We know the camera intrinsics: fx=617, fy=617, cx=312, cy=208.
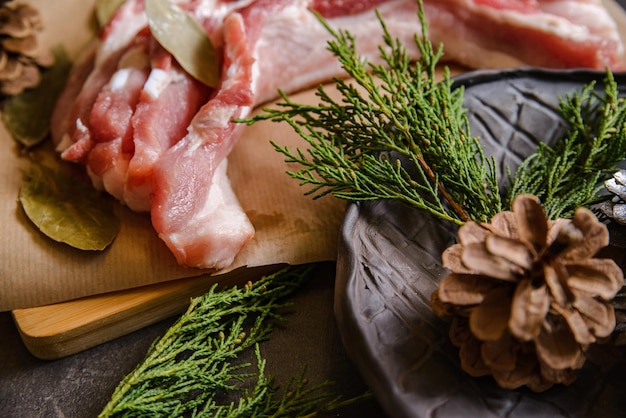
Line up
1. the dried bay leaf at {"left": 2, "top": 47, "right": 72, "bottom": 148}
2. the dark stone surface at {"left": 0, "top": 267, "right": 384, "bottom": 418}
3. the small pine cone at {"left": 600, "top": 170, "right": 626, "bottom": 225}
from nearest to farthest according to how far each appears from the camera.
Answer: the small pine cone at {"left": 600, "top": 170, "right": 626, "bottom": 225} < the dark stone surface at {"left": 0, "top": 267, "right": 384, "bottom": 418} < the dried bay leaf at {"left": 2, "top": 47, "right": 72, "bottom": 148}

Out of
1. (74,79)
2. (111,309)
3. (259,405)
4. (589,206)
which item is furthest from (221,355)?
(74,79)

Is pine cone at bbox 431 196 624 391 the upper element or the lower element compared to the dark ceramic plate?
upper

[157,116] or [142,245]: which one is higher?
[157,116]

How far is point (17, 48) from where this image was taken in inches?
68.4

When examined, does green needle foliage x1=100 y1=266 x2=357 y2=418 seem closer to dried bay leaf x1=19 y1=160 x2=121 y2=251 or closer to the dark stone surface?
the dark stone surface

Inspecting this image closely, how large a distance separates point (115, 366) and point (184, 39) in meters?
0.80

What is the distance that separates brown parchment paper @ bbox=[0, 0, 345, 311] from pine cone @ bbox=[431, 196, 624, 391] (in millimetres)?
497

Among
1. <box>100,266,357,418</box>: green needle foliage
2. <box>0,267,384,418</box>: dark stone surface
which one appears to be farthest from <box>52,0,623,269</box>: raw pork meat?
<box>0,267,384,418</box>: dark stone surface

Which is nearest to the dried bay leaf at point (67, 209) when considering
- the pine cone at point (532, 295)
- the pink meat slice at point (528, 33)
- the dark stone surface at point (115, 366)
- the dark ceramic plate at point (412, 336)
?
the dark stone surface at point (115, 366)

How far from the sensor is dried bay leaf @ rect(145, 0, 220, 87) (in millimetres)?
1522

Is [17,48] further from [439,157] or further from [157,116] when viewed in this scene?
[439,157]

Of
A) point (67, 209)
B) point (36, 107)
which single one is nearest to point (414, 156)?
point (67, 209)

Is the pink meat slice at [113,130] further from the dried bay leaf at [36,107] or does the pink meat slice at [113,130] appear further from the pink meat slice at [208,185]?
the dried bay leaf at [36,107]

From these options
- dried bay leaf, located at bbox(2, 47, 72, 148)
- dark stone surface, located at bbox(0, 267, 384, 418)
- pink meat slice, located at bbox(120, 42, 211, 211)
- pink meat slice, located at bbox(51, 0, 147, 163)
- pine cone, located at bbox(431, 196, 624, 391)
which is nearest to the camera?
pine cone, located at bbox(431, 196, 624, 391)
